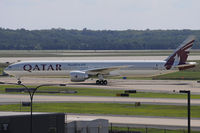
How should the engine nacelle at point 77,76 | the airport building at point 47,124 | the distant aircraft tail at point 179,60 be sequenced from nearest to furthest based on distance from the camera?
the airport building at point 47,124, the engine nacelle at point 77,76, the distant aircraft tail at point 179,60

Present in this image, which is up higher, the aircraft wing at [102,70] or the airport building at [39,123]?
the aircraft wing at [102,70]

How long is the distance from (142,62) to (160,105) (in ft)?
106

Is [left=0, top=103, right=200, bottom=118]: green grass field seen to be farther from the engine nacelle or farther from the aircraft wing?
the aircraft wing

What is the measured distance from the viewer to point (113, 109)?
234ft

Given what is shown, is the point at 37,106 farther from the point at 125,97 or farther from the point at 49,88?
the point at 49,88

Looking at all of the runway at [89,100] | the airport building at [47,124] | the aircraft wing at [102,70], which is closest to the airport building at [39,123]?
the airport building at [47,124]

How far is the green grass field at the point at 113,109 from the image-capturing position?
68.0 metres

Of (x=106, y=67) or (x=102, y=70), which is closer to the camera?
(x=102, y=70)

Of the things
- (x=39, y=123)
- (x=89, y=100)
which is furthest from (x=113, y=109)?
(x=39, y=123)

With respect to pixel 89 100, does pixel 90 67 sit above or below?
above

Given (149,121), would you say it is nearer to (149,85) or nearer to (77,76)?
(77,76)

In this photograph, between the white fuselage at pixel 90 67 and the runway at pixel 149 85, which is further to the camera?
the white fuselage at pixel 90 67

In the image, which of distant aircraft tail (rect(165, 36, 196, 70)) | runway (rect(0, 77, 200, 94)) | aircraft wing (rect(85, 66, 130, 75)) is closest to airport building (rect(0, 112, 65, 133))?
runway (rect(0, 77, 200, 94))

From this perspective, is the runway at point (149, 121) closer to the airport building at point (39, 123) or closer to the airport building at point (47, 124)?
the airport building at point (47, 124)
